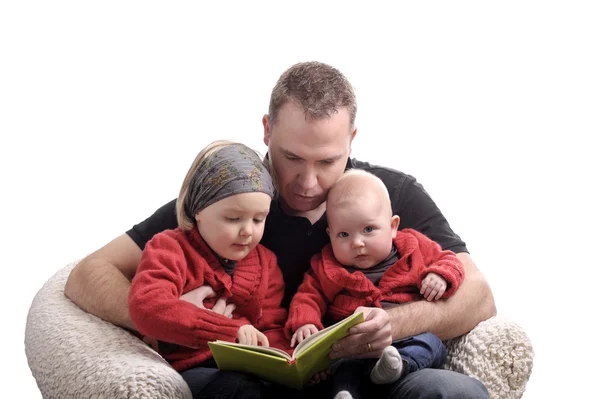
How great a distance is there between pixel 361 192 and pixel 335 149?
0.76ft

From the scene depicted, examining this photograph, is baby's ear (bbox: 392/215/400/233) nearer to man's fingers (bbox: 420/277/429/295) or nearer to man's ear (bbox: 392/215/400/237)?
man's ear (bbox: 392/215/400/237)

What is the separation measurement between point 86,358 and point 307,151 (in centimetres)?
116

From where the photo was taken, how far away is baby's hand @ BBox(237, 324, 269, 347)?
10.8ft

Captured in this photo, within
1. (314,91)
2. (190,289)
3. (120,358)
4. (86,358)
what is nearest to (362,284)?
(190,289)

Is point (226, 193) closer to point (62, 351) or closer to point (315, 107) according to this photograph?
point (315, 107)

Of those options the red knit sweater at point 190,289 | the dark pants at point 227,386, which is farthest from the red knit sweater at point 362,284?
the dark pants at point 227,386

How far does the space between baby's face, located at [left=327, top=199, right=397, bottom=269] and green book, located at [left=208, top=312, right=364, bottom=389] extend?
45 cm

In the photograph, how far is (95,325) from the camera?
362 cm

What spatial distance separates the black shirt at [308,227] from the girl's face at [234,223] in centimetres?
42

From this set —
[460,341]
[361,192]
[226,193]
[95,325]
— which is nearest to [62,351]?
[95,325]

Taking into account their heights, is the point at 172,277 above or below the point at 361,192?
below

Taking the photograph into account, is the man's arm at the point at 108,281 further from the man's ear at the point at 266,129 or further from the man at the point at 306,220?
the man's ear at the point at 266,129

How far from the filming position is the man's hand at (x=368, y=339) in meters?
3.23

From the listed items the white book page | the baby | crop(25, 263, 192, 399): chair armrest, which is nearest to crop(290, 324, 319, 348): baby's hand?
the baby
